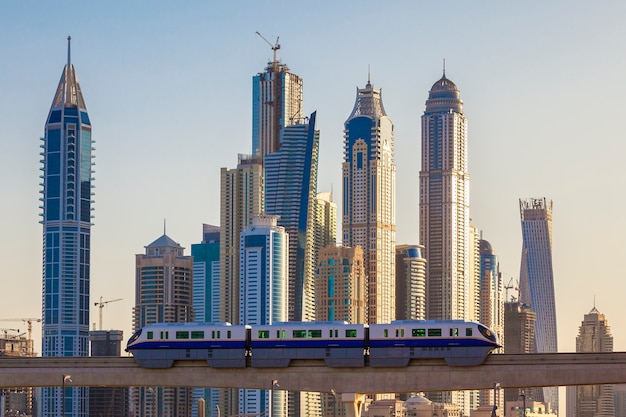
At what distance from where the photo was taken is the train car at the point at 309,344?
126375 millimetres

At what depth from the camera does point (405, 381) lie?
12544 cm

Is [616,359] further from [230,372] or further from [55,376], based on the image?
[55,376]

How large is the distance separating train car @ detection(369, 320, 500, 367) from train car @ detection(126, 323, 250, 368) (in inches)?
466

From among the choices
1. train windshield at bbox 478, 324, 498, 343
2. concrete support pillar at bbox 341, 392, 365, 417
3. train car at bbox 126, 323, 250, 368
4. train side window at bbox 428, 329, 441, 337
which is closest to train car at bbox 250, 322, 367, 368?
train car at bbox 126, 323, 250, 368

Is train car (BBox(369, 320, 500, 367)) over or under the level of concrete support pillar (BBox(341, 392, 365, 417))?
over

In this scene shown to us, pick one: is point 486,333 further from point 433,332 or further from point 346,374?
point 346,374

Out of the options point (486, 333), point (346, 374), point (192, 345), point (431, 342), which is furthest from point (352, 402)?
point (192, 345)

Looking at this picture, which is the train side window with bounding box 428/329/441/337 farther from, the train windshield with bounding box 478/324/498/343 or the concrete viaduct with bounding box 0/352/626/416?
the train windshield with bounding box 478/324/498/343

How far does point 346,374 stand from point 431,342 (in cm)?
779

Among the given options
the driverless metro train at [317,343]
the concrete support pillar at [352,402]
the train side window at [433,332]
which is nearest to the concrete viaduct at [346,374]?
the concrete support pillar at [352,402]

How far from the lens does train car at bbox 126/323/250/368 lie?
422 ft

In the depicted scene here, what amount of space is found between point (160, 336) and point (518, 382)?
1248 inches

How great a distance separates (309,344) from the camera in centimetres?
12731

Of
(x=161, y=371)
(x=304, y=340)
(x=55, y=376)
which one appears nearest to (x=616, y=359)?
(x=304, y=340)
